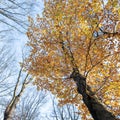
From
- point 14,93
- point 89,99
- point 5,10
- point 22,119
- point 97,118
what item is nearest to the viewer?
point 5,10

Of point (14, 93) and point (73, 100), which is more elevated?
point (14, 93)

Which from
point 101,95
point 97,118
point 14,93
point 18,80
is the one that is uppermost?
point 18,80

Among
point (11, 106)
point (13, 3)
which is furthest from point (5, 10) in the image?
point (11, 106)

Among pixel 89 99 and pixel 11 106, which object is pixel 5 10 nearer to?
pixel 89 99

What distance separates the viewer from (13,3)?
17.1ft

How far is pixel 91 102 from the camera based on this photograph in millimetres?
6996

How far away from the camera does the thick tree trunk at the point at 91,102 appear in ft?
20.8

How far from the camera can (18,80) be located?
14.7m

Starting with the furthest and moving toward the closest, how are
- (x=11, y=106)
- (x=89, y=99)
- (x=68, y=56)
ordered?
(x=11, y=106) < (x=68, y=56) < (x=89, y=99)

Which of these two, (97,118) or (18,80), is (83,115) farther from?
(18,80)

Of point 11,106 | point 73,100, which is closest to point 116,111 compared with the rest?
point 73,100

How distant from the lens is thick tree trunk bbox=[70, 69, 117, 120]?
6.34m

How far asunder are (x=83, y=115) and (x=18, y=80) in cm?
610

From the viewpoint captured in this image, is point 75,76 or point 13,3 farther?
point 75,76
